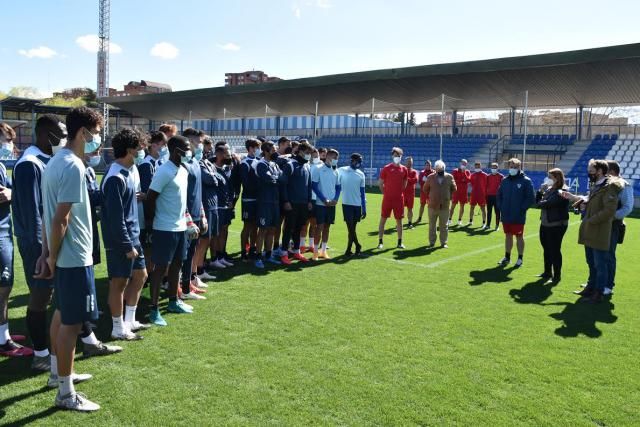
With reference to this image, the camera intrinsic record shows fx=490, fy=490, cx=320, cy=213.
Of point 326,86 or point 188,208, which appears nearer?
point 188,208

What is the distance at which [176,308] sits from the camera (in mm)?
5793

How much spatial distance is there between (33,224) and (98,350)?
4.29ft

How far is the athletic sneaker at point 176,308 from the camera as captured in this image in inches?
228

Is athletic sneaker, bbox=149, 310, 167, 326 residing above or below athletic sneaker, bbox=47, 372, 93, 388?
above

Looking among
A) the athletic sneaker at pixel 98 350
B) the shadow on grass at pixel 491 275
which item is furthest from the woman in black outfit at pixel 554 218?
the athletic sneaker at pixel 98 350

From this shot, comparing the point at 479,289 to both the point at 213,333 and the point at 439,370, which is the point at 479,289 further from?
the point at 213,333

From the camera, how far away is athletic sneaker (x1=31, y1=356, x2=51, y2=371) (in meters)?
4.20

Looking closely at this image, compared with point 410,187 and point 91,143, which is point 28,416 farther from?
point 410,187

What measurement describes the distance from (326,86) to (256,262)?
23912 millimetres

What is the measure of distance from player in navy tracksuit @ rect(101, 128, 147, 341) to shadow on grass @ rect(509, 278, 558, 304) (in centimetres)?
506

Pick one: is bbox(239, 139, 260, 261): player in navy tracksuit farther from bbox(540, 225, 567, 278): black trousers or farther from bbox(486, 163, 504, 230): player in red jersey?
bbox(486, 163, 504, 230): player in red jersey

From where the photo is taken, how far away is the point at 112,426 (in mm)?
3334

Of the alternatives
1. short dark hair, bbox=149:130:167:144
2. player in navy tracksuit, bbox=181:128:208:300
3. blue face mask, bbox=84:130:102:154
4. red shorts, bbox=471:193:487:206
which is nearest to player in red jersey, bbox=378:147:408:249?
player in navy tracksuit, bbox=181:128:208:300

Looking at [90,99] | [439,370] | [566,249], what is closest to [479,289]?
[439,370]
